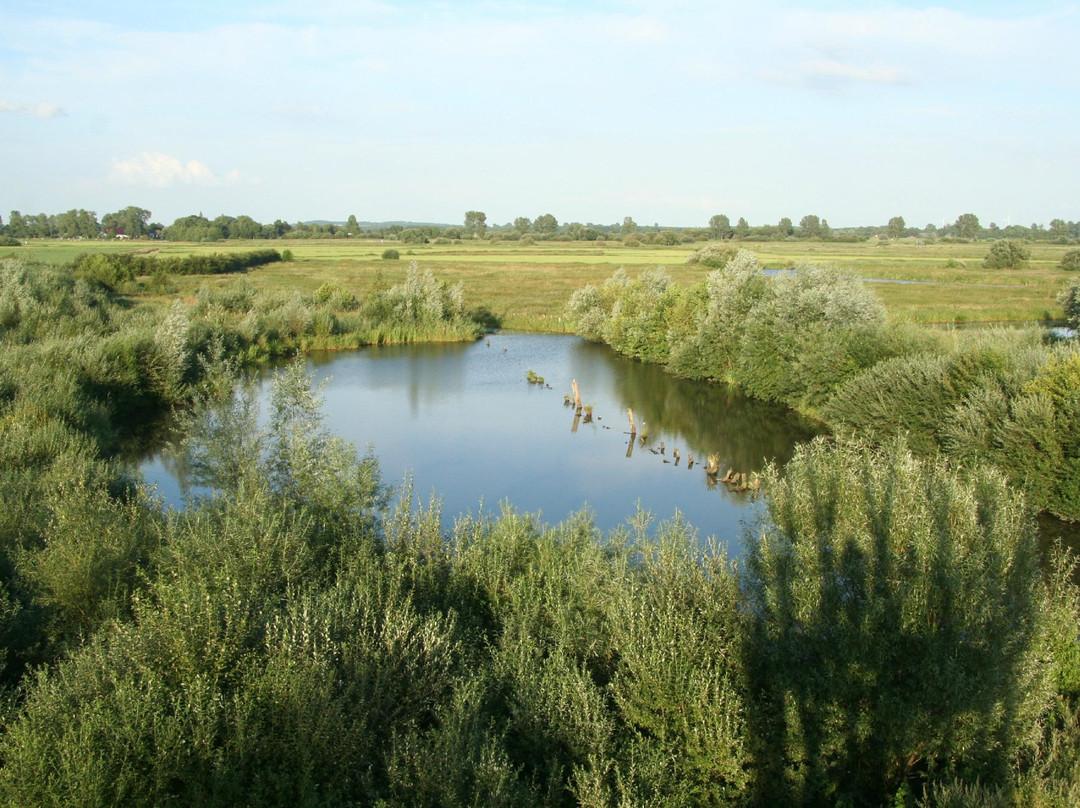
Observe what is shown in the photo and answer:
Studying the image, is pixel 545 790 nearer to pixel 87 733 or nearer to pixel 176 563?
pixel 87 733

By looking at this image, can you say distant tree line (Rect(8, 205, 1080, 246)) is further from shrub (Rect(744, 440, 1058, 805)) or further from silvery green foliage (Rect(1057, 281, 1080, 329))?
shrub (Rect(744, 440, 1058, 805))

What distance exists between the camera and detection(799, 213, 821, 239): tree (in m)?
136

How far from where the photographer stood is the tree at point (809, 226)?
135500mm

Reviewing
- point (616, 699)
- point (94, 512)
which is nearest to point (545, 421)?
point (94, 512)

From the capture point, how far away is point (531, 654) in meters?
8.09

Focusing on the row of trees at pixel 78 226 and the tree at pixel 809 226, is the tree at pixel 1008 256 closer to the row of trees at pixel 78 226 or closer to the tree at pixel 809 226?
the tree at pixel 809 226

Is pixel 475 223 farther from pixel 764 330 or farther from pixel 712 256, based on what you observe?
pixel 764 330

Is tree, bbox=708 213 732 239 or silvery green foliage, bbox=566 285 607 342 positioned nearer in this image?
silvery green foliage, bbox=566 285 607 342

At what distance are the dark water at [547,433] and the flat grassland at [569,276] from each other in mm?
10431

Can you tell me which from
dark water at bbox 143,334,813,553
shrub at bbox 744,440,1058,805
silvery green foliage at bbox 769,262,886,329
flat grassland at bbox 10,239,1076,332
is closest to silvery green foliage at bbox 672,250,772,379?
dark water at bbox 143,334,813,553

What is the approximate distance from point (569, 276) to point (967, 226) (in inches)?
4580

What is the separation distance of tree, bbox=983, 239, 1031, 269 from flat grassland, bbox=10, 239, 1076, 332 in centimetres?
165

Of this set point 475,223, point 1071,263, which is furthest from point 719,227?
point 1071,263

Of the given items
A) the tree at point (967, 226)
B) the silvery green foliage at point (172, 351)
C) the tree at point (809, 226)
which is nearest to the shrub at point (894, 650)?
the silvery green foliage at point (172, 351)
